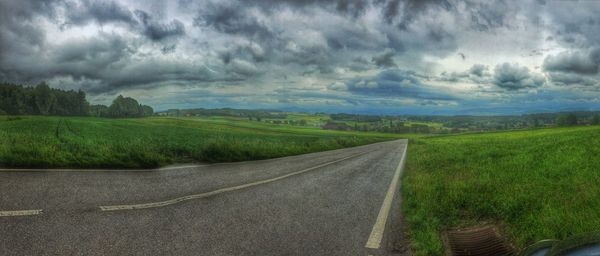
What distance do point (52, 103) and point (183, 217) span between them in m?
98.7

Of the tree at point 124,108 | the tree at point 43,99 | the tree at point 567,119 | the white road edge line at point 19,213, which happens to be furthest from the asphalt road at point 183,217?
the tree at point 124,108

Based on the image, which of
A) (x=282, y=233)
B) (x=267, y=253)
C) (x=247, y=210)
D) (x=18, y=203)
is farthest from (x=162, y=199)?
(x=267, y=253)

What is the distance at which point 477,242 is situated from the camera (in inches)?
232

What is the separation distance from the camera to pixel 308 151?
30.8 metres

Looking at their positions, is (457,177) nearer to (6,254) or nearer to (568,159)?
(568,159)

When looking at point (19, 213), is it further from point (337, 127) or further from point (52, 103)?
point (337, 127)

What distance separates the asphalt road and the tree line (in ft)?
292

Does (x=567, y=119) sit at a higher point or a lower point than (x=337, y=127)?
higher

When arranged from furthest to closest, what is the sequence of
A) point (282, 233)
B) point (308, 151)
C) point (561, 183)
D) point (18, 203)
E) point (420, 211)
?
point (308, 151), point (561, 183), point (420, 211), point (18, 203), point (282, 233)

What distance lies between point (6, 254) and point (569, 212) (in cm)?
892

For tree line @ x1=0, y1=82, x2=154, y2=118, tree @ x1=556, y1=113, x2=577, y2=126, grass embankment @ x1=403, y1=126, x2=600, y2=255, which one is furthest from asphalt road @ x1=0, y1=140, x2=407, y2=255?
tree line @ x1=0, y1=82, x2=154, y2=118

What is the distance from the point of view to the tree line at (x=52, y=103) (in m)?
80.6

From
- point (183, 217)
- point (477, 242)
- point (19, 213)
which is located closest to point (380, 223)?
point (477, 242)

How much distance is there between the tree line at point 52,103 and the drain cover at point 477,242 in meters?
95.6
